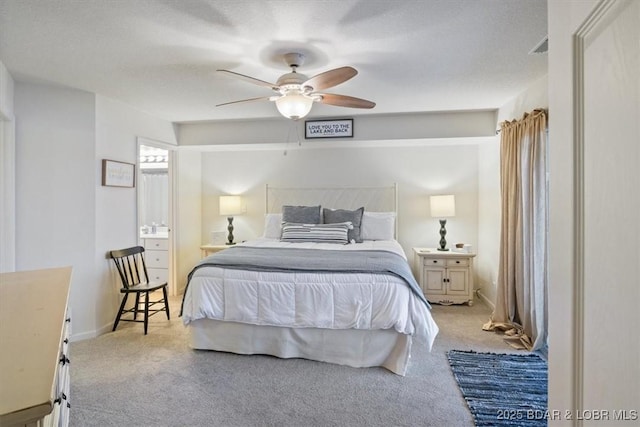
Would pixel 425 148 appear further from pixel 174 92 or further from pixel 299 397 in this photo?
pixel 299 397

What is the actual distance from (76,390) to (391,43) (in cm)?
324

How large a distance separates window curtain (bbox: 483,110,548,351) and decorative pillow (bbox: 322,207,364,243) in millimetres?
1609

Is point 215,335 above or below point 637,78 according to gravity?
below

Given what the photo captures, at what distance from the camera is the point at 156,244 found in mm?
4637

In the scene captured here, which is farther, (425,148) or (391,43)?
(425,148)

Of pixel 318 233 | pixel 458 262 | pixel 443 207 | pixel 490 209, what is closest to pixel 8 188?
pixel 318 233

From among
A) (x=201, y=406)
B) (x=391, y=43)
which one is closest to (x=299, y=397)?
(x=201, y=406)

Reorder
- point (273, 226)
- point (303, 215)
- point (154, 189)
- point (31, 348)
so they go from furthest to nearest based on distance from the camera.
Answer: point (154, 189) → point (273, 226) → point (303, 215) → point (31, 348)

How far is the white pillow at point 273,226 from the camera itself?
174 inches

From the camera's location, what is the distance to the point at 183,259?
15.6 feet

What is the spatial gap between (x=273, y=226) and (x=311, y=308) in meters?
2.04

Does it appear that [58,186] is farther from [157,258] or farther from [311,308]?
[311,308]

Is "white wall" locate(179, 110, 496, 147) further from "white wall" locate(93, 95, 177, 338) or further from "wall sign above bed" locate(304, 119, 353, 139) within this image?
"white wall" locate(93, 95, 177, 338)

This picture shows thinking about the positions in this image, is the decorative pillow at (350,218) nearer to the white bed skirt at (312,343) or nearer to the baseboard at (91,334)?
the white bed skirt at (312,343)
